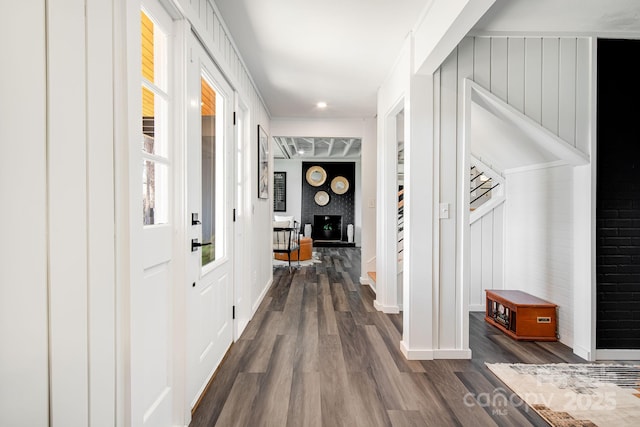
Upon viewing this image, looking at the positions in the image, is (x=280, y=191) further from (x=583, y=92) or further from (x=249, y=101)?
(x=583, y=92)

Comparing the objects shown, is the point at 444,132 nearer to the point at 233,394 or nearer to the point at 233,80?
the point at 233,80

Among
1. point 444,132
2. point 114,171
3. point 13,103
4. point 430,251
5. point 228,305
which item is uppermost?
point 444,132

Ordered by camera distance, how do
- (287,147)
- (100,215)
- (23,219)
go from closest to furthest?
(23,219), (100,215), (287,147)

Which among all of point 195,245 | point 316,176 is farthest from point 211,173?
point 316,176

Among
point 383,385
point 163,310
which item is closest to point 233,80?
point 163,310

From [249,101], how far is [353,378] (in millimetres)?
2827

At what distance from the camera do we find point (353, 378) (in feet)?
7.45

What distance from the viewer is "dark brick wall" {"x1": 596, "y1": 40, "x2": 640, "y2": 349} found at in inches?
105

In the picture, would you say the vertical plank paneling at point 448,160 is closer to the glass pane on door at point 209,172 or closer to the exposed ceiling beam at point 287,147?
the glass pane on door at point 209,172

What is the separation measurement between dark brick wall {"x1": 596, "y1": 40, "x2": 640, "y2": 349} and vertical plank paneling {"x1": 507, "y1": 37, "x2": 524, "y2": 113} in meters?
0.66

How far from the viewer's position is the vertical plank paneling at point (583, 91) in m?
2.66

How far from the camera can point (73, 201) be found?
3.02ft

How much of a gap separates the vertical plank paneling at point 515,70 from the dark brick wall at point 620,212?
2.18 ft

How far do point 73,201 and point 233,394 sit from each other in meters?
1.64
